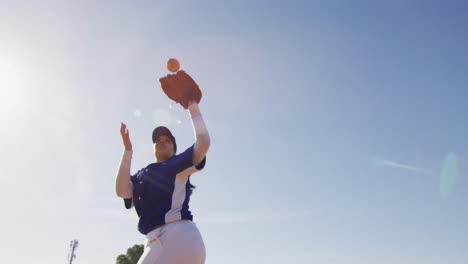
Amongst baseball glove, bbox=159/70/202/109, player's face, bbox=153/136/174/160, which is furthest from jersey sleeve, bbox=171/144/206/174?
baseball glove, bbox=159/70/202/109

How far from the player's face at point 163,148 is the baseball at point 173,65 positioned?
2.53 feet

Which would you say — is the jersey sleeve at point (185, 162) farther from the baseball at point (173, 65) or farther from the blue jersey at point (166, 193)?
the baseball at point (173, 65)

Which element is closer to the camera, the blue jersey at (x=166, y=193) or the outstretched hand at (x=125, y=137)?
the blue jersey at (x=166, y=193)

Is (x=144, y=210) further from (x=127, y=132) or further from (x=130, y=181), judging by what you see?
(x=127, y=132)

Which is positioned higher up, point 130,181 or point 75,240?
point 75,240

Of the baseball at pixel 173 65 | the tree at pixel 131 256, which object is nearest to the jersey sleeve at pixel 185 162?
the baseball at pixel 173 65

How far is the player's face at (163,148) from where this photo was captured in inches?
184

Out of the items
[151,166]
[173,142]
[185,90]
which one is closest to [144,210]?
[151,166]

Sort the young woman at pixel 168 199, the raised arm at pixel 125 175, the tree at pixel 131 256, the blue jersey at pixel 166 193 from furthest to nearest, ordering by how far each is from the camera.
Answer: the tree at pixel 131 256 < the raised arm at pixel 125 175 < the blue jersey at pixel 166 193 < the young woman at pixel 168 199

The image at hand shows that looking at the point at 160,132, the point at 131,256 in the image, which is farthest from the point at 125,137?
the point at 131,256

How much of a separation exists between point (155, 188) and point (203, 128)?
A: 76 cm

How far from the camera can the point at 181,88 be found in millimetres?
4516

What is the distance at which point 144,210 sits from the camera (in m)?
4.18

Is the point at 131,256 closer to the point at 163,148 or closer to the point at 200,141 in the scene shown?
the point at 163,148
